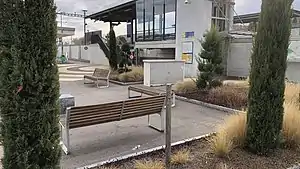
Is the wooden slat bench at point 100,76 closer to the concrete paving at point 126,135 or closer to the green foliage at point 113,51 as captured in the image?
the green foliage at point 113,51

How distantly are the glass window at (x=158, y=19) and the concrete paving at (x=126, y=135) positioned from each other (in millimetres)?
13360

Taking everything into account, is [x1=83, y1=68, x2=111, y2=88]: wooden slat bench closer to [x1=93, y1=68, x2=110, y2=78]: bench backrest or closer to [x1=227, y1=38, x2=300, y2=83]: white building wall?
[x1=93, y1=68, x2=110, y2=78]: bench backrest

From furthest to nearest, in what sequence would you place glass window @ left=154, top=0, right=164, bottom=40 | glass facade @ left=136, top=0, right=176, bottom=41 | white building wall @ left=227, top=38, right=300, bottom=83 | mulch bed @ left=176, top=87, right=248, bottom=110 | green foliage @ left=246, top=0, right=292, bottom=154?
1. glass window @ left=154, top=0, right=164, bottom=40
2. glass facade @ left=136, top=0, right=176, bottom=41
3. white building wall @ left=227, top=38, right=300, bottom=83
4. mulch bed @ left=176, top=87, right=248, bottom=110
5. green foliage @ left=246, top=0, right=292, bottom=154

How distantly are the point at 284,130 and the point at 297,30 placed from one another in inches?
575

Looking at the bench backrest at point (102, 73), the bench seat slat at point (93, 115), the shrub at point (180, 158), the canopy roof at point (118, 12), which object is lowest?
the shrub at point (180, 158)

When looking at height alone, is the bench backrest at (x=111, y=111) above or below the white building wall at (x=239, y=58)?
below

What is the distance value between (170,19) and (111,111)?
15636 mm

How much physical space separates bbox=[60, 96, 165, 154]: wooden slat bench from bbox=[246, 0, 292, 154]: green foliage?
197 centimetres

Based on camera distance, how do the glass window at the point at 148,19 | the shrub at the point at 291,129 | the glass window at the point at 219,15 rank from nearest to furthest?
the shrub at the point at 291,129, the glass window at the point at 219,15, the glass window at the point at 148,19

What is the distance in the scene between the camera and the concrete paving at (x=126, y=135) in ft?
14.6

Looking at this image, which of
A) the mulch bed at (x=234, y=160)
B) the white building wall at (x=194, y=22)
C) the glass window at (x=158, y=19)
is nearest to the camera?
the mulch bed at (x=234, y=160)

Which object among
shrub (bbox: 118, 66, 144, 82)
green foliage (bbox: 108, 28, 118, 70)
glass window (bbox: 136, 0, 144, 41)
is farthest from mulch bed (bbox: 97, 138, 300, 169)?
glass window (bbox: 136, 0, 144, 41)

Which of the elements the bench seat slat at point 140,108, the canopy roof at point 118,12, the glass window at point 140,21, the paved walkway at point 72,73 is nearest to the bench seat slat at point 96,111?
the bench seat slat at point 140,108

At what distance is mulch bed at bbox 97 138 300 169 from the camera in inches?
152
